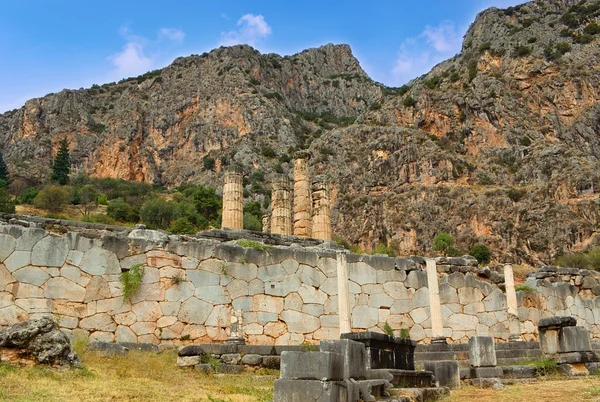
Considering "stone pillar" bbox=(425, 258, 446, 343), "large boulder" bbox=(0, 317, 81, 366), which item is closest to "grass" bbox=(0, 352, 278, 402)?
"large boulder" bbox=(0, 317, 81, 366)

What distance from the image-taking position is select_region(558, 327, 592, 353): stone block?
10883mm

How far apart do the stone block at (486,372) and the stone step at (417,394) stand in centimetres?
190

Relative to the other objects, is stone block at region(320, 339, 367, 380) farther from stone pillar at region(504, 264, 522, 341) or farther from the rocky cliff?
the rocky cliff

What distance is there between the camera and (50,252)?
10.6 meters

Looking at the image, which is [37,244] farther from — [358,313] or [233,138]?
[233,138]

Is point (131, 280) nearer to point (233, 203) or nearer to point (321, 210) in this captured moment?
point (233, 203)

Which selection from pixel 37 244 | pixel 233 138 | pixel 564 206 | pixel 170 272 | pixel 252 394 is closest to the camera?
pixel 252 394

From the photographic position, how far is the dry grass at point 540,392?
303 inches

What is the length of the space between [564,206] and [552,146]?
10.2m

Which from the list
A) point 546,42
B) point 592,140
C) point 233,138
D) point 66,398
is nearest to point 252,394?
point 66,398

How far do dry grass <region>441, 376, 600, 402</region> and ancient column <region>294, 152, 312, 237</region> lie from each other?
15613 millimetres

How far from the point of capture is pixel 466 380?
32.0ft

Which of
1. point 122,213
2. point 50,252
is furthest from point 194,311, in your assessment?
point 122,213

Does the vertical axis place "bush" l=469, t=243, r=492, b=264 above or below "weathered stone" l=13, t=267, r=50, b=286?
above
